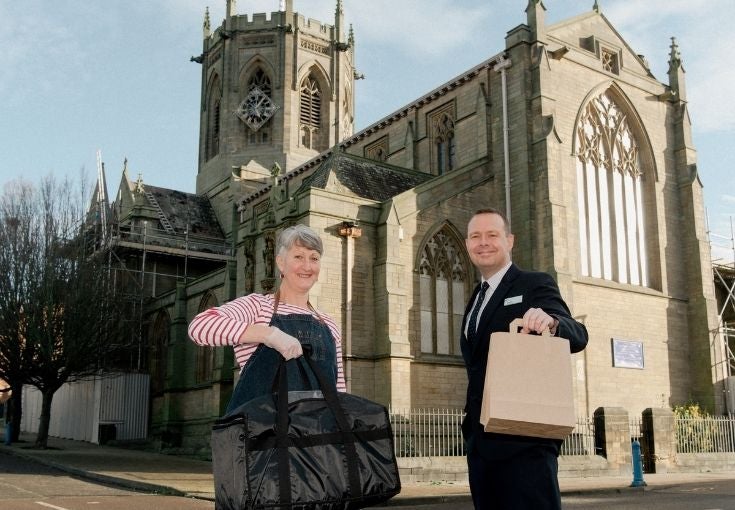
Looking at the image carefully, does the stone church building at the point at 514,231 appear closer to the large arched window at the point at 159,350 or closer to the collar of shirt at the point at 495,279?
the large arched window at the point at 159,350

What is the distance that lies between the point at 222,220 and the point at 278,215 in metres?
21.2

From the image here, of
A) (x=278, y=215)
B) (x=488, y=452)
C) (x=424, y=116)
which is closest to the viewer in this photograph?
(x=488, y=452)

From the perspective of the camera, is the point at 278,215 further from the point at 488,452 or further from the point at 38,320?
the point at 488,452

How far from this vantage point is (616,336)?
24234 millimetres

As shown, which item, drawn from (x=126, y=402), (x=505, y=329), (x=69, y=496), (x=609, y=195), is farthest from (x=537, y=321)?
(x=126, y=402)

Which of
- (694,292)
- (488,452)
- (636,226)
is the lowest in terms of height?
(488,452)

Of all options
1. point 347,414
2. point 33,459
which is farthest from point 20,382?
point 347,414

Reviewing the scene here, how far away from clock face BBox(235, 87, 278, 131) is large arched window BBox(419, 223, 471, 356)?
71.5 ft

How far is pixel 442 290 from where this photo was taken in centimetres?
2266

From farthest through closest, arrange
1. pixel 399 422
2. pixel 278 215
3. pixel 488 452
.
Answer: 1. pixel 278 215
2. pixel 399 422
3. pixel 488 452

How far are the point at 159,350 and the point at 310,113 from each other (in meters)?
16.9

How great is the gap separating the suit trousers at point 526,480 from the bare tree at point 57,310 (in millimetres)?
24748

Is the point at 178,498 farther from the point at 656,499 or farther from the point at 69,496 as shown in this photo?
the point at 656,499

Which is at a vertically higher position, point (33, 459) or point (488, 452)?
point (488, 452)
